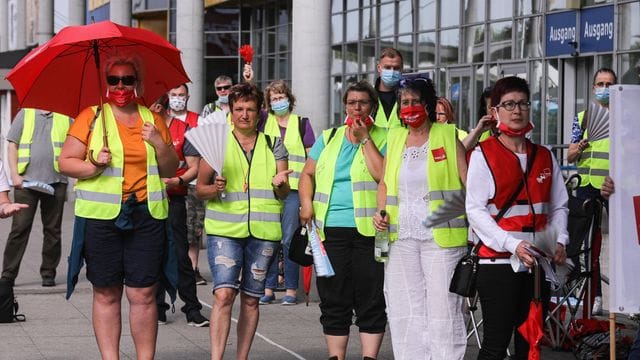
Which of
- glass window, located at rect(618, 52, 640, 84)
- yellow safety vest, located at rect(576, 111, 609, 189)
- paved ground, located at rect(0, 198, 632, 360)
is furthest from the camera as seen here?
glass window, located at rect(618, 52, 640, 84)

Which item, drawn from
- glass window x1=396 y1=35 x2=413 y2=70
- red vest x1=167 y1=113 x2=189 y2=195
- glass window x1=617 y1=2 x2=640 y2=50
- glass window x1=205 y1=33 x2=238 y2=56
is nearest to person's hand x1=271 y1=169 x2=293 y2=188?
red vest x1=167 y1=113 x2=189 y2=195

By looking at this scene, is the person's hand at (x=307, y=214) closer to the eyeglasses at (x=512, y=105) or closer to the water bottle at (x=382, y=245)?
the water bottle at (x=382, y=245)

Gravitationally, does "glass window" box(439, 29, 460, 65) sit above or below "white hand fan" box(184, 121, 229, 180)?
above

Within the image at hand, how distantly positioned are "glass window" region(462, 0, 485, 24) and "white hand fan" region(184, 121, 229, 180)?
71.5 ft

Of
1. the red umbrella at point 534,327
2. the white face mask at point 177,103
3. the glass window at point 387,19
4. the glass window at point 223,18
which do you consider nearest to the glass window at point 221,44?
the glass window at point 223,18

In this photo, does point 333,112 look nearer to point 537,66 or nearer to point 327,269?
point 537,66

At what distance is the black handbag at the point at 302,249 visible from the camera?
8.93m

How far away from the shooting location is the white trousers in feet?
26.1

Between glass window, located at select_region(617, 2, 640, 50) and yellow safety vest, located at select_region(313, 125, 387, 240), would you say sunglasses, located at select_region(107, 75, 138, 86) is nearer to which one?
yellow safety vest, located at select_region(313, 125, 387, 240)

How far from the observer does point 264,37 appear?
47656 mm

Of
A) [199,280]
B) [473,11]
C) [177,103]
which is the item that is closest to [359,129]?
[177,103]

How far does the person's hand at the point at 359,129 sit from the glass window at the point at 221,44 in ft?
135

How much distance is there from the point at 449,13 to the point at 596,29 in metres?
6.80

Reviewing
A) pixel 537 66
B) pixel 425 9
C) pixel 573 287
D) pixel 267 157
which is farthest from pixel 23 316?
pixel 425 9
